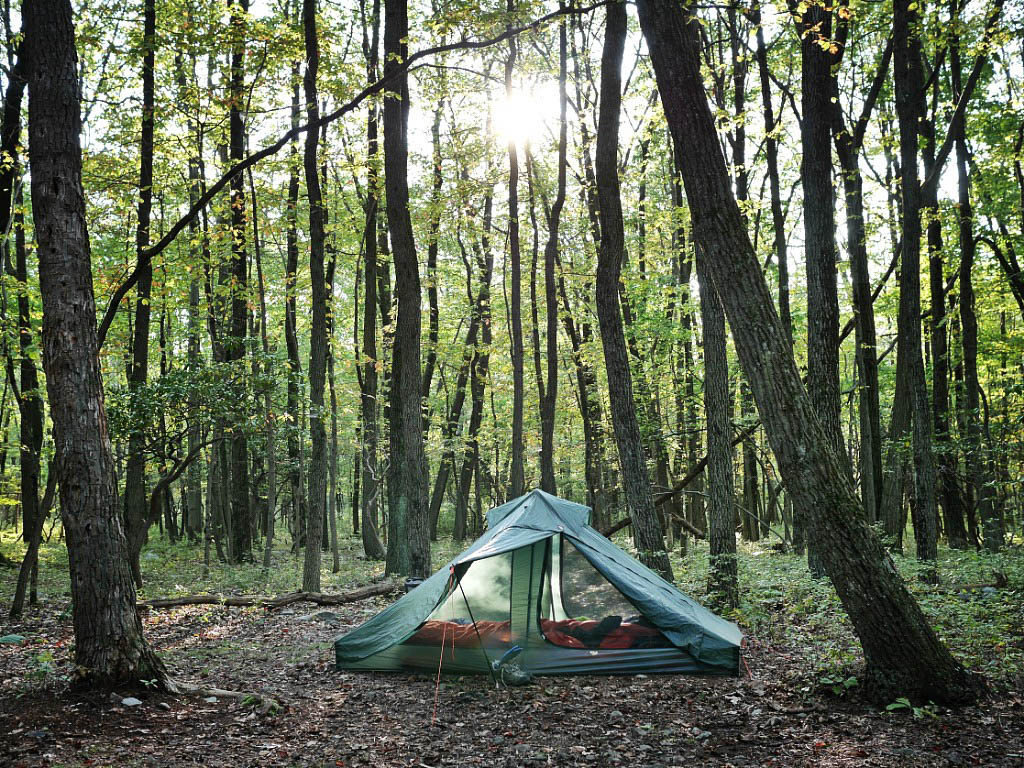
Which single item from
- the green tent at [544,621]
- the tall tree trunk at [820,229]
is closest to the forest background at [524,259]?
the tall tree trunk at [820,229]

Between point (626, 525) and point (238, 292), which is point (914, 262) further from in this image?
point (238, 292)

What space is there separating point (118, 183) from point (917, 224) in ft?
38.0

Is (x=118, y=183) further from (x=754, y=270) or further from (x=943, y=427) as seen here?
(x=943, y=427)

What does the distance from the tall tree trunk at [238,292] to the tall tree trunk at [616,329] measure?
17.6 ft

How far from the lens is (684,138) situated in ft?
17.2

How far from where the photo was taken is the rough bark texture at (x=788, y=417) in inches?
184

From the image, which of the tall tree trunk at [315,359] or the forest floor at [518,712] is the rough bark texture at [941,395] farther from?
the tall tree trunk at [315,359]

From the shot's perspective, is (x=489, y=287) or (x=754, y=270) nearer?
(x=754, y=270)

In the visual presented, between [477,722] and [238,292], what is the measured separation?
10100mm

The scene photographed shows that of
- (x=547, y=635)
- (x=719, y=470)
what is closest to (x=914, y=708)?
(x=547, y=635)

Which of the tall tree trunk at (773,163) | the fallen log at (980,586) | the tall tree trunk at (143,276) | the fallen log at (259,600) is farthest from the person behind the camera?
the tall tree trunk at (773,163)

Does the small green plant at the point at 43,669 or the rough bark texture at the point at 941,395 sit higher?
the rough bark texture at the point at 941,395

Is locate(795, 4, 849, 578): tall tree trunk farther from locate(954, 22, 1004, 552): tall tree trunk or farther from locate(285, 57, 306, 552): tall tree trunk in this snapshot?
locate(285, 57, 306, 552): tall tree trunk

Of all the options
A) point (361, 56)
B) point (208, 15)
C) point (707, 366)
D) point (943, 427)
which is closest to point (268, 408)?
point (208, 15)
